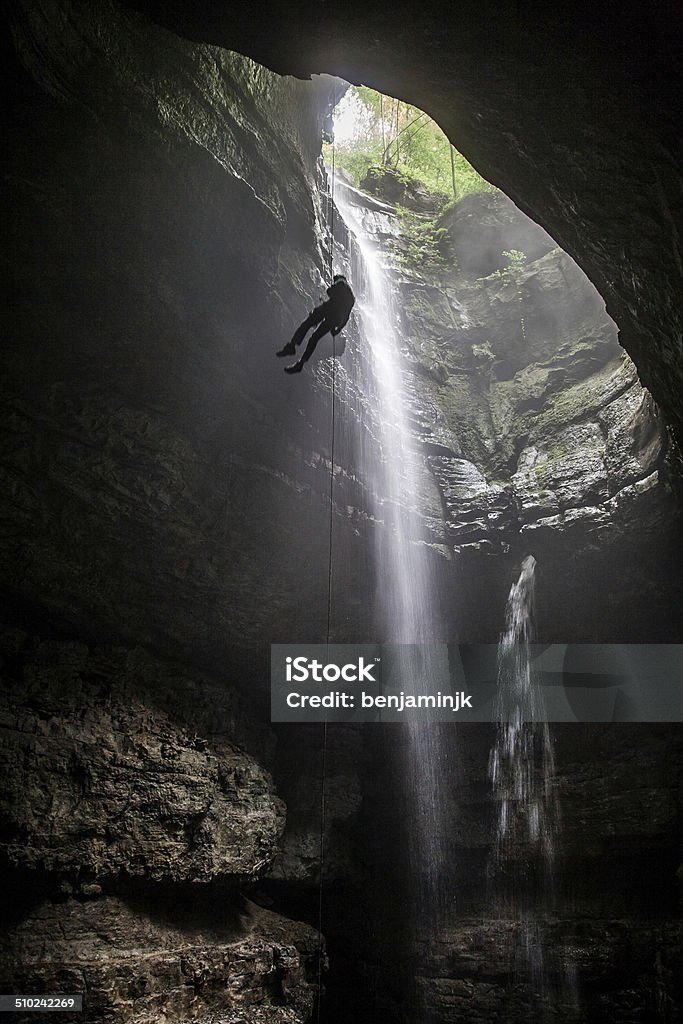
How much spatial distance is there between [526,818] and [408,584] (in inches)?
125

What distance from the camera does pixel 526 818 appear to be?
8070mm

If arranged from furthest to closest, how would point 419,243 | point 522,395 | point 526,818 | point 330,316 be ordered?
point 419,243, point 522,395, point 526,818, point 330,316

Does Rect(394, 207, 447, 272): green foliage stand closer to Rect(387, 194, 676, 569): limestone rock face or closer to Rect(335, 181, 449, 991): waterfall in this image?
Rect(387, 194, 676, 569): limestone rock face

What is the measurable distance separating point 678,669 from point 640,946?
3.08m

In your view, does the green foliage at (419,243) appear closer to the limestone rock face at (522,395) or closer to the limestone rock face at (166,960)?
the limestone rock face at (522,395)

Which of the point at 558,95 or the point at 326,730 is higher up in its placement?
the point at 558,95

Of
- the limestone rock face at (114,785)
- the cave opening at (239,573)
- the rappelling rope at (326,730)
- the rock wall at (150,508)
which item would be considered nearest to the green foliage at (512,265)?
the cave opening at (239,573)

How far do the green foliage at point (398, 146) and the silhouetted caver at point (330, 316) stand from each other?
276 inches

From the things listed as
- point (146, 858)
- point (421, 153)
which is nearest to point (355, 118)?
point (421, 153)

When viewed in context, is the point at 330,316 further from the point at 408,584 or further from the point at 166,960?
the point at 166,960

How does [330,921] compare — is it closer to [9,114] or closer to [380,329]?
[380,329]

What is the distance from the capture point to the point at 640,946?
7156mm

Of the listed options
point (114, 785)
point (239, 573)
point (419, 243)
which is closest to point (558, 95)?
point (239, 573)

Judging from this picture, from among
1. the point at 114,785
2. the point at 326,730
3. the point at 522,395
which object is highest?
the point at 522,395
